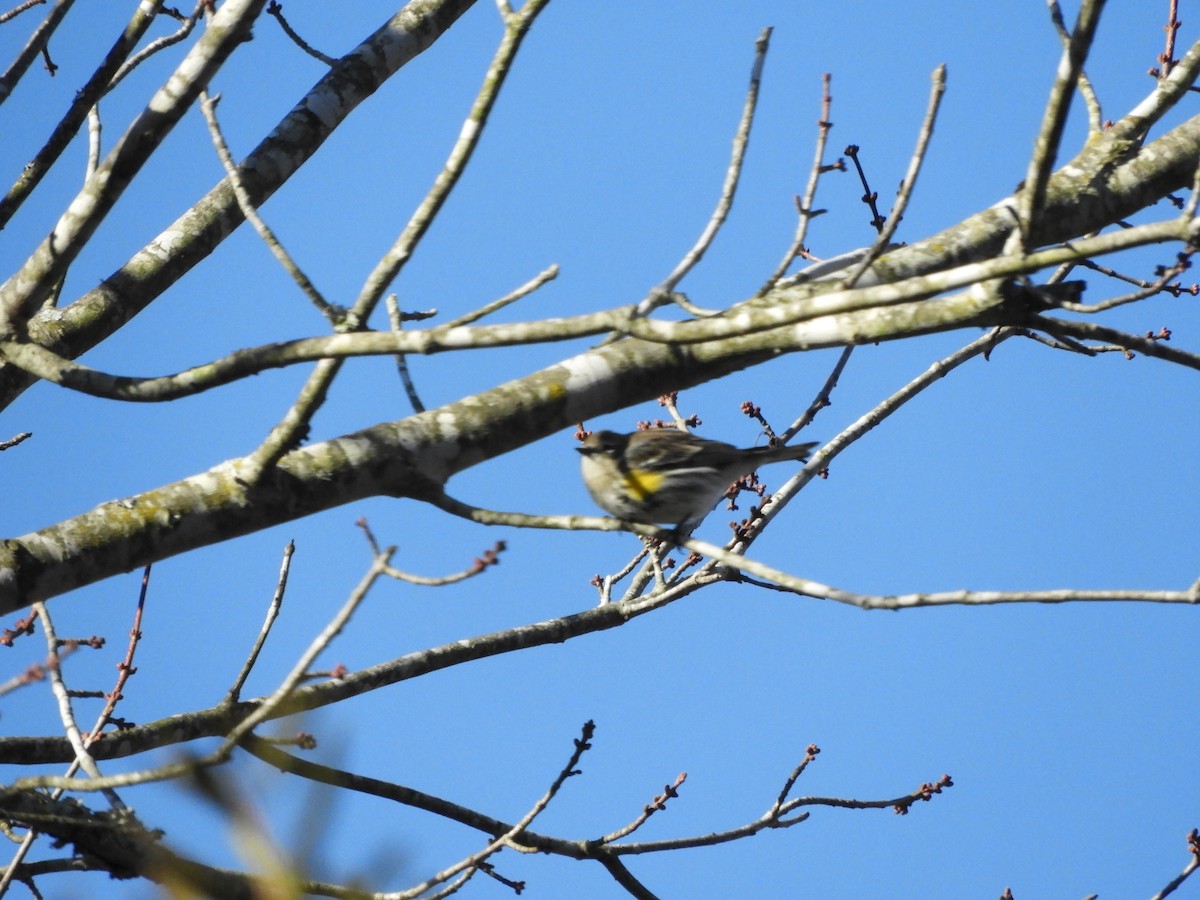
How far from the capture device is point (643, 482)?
260 inches

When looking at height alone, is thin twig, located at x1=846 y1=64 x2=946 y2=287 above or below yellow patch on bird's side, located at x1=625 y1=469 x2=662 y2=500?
below

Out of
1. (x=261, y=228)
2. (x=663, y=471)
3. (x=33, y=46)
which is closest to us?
(x=261, y=228)

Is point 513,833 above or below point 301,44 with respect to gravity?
below

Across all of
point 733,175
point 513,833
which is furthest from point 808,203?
point 513,833

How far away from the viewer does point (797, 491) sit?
5199mm

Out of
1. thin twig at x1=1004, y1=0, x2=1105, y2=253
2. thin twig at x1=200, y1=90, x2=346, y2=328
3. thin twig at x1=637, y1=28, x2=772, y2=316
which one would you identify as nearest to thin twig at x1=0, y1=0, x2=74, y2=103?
thin twig at x1=200, y1=90, x2=346, y2=328

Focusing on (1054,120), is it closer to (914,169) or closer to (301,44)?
(914,169)

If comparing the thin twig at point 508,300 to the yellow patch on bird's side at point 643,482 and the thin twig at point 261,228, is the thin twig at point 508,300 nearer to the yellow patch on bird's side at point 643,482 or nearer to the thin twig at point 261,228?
the thin twig at point 261,228

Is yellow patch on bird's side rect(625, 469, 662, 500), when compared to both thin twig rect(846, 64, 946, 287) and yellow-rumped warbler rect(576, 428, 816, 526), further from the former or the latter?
thin twig rect(846, 64, 946, 287)

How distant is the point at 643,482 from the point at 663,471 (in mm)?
128

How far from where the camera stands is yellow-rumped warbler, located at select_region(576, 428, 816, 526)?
6.36m

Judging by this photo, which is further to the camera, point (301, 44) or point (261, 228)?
point (301, 44)

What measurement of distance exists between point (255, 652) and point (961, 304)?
2.99 m

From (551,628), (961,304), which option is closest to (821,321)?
(961,304)
